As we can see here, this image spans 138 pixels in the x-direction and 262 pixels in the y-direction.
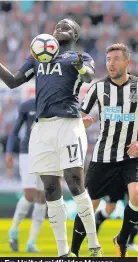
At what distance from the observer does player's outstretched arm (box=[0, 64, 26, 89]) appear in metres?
6.43

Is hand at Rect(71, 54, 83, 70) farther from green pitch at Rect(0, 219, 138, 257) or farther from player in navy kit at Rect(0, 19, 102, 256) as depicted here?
green pitch at Rect(0, 219, 138, 257)

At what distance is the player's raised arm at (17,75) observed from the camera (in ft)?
21.1

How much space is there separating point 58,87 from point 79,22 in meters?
11.0

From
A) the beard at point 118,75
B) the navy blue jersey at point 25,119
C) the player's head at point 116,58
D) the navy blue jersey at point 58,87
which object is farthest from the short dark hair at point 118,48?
the navy blue jersey at point 25,119

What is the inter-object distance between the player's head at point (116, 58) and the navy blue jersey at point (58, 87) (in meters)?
0.47

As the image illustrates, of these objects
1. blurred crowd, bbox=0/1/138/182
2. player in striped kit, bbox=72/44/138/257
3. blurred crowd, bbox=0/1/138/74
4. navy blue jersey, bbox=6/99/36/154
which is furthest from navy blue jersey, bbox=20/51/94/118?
blurred crowd, bbox=0/1/138/74

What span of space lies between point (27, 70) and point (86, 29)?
34.9 ft

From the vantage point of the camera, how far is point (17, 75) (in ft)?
21.4

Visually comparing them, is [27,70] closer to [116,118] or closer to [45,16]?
[116,118]

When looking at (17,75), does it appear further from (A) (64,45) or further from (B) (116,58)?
(B) (116,58)

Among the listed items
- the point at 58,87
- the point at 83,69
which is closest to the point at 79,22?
the point at 58,87

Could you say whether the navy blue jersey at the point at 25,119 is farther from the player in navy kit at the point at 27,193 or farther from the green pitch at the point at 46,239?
the green pitch at the point at 46,239

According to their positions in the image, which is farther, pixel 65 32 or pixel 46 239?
pixel 46 239

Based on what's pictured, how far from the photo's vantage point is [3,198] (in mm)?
13516
